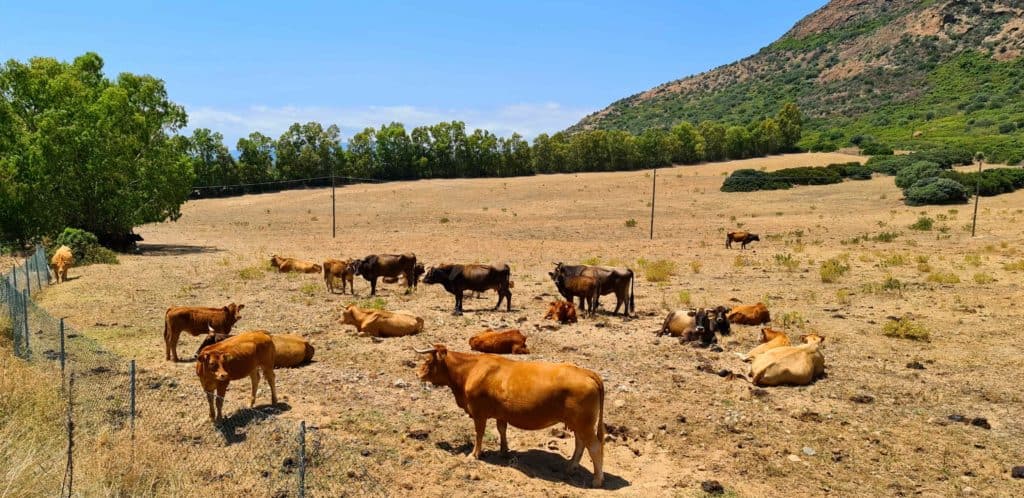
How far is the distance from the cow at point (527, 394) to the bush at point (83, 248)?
24.2 meters

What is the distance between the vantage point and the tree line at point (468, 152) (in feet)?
278

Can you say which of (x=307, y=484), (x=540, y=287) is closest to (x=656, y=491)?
(x=307, y=484)

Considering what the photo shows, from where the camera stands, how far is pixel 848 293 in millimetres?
20969

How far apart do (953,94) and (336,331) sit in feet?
409

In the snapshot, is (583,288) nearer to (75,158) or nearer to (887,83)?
(75,158)

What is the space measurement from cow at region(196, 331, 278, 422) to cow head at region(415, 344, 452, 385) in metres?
2.56

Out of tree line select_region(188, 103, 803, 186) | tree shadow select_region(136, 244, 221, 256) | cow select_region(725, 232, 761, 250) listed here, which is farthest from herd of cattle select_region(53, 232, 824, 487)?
tree line select_region(188, 103, 803, 186)

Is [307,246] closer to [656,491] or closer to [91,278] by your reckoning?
[91,278]

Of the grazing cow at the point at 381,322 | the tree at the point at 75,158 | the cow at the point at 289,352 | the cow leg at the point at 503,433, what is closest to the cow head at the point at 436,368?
the cow leg at the point at 503,433

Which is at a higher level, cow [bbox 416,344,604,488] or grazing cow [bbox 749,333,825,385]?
cow [bbox 416,344,604,488]

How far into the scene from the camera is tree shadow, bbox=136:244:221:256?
112ft

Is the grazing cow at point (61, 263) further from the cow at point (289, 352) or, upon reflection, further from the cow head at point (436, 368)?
the cow head at point (436, 368)

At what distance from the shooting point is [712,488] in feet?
27.1

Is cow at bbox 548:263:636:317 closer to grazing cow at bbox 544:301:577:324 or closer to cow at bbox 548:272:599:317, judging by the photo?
cow at bbox 548:272:599:317
